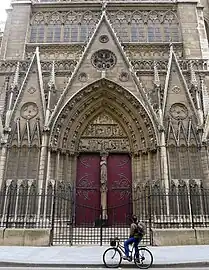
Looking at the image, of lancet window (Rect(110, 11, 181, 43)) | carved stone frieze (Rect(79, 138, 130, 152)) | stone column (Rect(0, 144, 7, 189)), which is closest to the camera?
stone column (Rect(0, 144, 7, 189))

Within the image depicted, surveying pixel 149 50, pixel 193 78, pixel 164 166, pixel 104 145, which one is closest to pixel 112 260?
pixel 164 166

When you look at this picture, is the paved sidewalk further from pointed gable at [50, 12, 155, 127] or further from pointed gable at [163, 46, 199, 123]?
pointed gable at [163, 46, 199, 123]

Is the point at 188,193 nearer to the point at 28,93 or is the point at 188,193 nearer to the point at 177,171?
the point at 177,171

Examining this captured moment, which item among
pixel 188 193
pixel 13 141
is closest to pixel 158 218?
pixel 188 193

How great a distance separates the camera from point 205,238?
408 inches

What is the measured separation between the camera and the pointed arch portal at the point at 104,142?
15.0 meters

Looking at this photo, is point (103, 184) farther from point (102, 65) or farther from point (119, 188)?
point (102, 65)

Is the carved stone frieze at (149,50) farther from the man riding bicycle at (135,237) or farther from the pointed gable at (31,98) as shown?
the man riding bicycle at (135,237)

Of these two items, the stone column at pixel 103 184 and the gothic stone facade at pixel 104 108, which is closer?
the gothic stone facade at pixel 104 108

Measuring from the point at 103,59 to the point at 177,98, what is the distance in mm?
5256

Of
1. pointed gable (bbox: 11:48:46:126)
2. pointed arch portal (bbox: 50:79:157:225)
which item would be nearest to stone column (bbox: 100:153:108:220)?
pointed arch portal (bbox: 50:79:157:225)

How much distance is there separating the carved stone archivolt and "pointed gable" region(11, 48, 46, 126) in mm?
1454

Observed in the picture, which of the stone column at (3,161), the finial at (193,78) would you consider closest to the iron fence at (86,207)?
the stone column at (3,161)

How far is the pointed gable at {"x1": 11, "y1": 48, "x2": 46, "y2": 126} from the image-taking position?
15133 mm
